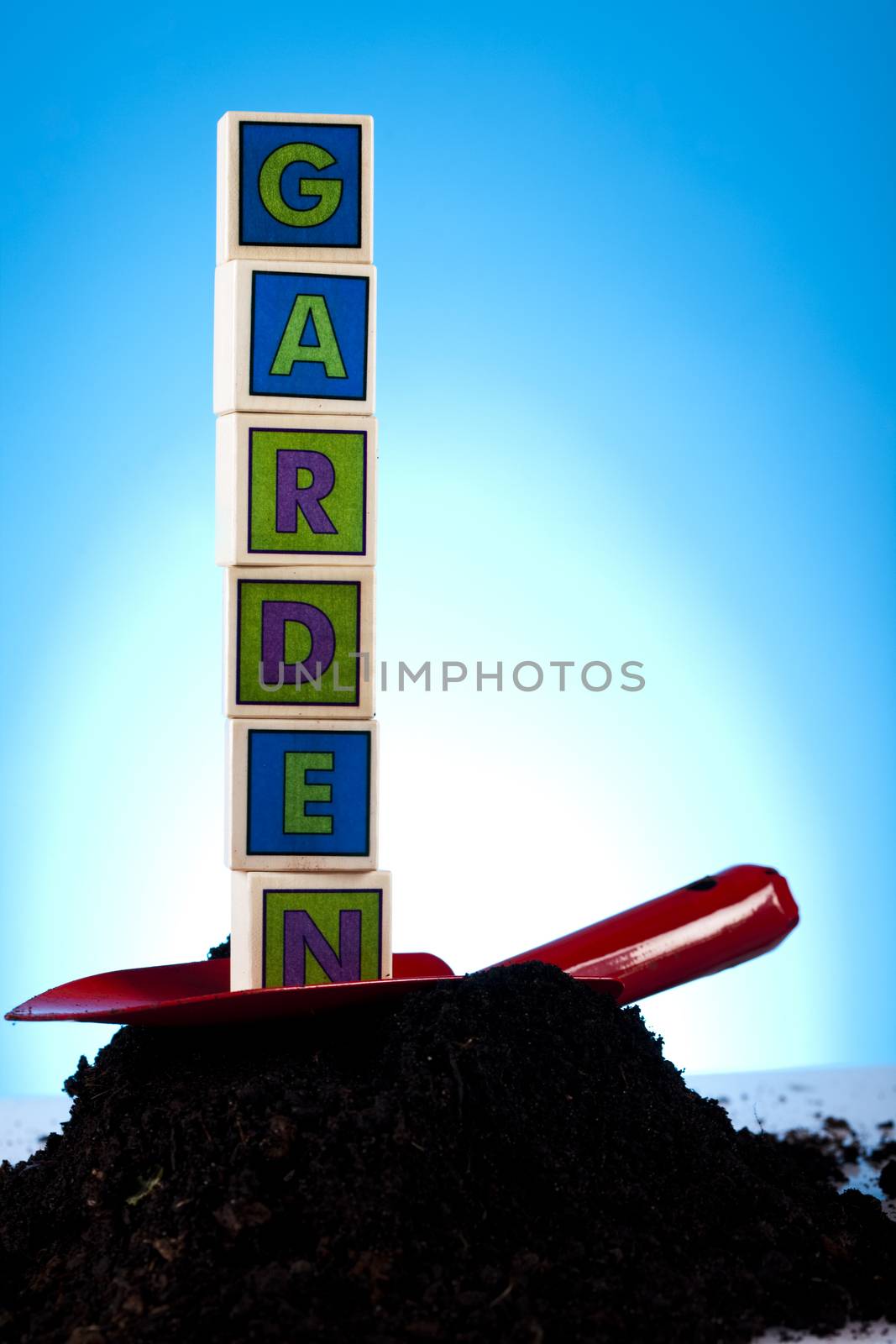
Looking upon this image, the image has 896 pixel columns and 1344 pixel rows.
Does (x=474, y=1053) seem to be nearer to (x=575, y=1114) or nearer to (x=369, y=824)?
(x=575, y=1114)

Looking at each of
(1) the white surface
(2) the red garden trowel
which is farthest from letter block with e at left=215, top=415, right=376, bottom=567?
(1) the white surface

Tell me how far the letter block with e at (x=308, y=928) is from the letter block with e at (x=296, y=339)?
528 millimetres

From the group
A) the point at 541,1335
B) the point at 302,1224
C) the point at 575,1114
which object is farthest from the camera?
the point at 575,1114

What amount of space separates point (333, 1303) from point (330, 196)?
1167 mm

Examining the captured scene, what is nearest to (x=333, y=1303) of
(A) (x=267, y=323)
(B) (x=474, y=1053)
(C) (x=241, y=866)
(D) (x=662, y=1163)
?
(B) (x=474, y=1053)

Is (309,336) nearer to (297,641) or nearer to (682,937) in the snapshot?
(297,641)

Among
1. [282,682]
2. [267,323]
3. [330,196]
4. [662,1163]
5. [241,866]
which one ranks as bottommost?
[662,1163]

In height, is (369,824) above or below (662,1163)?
above

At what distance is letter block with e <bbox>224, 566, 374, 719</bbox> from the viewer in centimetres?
163

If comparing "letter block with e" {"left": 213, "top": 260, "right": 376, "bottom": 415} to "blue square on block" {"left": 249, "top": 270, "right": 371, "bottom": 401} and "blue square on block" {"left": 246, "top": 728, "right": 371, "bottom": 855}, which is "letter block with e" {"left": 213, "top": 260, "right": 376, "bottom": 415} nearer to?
"blue square on block" {"left": 249, "top": 270, "right": 371, "bottom": 401}

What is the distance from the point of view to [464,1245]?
119cm

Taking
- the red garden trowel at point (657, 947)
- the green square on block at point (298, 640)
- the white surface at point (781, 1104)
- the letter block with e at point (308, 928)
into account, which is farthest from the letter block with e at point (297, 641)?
the white surface at point (781, 1104)

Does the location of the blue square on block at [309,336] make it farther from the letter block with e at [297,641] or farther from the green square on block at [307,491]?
the letter block with e at [297,641]

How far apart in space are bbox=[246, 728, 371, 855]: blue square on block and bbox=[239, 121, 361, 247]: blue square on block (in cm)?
56
